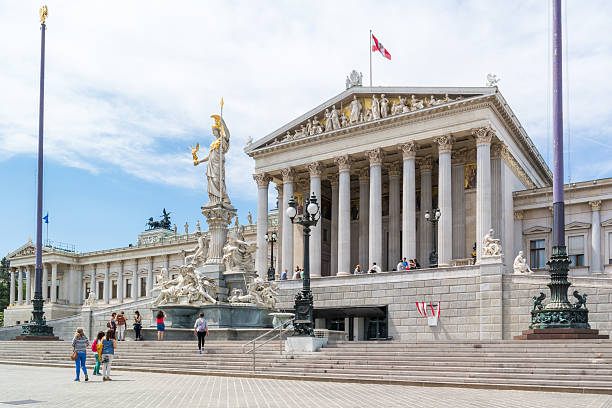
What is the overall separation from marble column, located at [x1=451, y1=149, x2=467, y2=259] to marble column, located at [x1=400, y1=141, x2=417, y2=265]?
3475 millimetres

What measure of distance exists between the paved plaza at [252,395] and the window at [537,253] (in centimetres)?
3381

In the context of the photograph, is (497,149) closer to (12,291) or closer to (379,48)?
(379,48)

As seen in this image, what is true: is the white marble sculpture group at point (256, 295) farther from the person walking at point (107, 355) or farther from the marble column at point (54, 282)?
the marble column at point (54, 282)

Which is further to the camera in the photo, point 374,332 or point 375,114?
point 375,114

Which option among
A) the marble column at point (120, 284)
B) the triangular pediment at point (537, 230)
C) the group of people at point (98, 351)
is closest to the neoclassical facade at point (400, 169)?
the triangular pediment at point (537, 230)

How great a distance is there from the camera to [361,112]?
50.4 m

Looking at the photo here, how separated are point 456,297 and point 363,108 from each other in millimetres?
17877

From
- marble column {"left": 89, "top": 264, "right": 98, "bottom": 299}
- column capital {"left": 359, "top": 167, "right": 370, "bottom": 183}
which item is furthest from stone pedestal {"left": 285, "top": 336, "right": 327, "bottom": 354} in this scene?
marble column {"left": 89, "top": 264, "right": 98, "bottom": 299}

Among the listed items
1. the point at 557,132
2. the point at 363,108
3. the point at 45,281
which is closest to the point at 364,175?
the point at 363,108

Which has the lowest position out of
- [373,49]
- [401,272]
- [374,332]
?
[374,332]

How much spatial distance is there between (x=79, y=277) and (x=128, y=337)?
7140cm

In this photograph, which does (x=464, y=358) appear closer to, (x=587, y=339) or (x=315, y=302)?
(x=587, y=339)

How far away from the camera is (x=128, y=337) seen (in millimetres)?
29312

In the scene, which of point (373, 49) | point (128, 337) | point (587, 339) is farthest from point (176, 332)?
point (373, 49)
